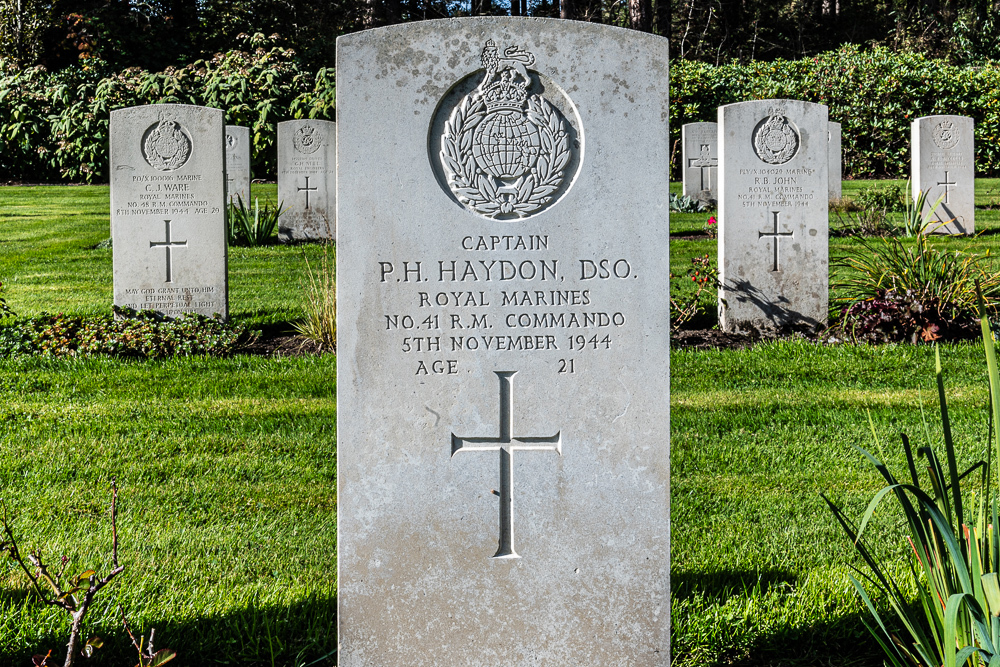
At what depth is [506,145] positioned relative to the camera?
2.90 metres

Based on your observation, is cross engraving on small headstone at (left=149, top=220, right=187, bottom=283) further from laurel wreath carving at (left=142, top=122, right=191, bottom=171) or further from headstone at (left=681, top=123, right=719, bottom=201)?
headstone at (left=681, top=123, right=719, bottom=201)

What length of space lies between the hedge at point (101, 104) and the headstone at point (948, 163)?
1040cm

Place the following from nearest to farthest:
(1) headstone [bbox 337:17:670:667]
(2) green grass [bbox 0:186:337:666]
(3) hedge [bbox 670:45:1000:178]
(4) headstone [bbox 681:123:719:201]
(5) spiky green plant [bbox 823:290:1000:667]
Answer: (5) spiky green plant [bbox 823:290:1000:667], (1) headstone [bbox 337:17:670:667], (2) green grass [bbox 0:186:337:666], (4) headstone [bbox 681:123:719:201], (3) hedge [bbox 670:45:1000:178]

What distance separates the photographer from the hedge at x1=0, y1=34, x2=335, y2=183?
60.2 feet

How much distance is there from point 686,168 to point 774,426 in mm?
11772

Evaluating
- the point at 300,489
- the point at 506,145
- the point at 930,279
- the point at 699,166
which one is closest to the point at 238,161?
the point at 699,166

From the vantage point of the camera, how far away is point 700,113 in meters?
21.1

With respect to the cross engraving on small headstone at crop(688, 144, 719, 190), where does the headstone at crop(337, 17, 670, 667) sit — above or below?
below

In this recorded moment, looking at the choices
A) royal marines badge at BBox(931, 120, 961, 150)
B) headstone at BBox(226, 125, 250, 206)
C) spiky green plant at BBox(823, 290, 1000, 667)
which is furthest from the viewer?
royal marines badge at BBox(931, 120, 961, 150)

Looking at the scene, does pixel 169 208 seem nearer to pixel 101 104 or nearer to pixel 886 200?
pixel 886 200

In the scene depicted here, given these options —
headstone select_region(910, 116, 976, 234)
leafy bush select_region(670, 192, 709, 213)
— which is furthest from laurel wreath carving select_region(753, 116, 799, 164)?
leafy bush select_region(670, 192, 709, 213)

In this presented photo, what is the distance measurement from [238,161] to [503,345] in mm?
11551

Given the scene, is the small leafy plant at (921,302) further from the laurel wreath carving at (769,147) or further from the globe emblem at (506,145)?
the globe emblem at (506,145)

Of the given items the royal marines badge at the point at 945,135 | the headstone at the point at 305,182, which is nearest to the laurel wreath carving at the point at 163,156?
the headstone at the point at 305,182
